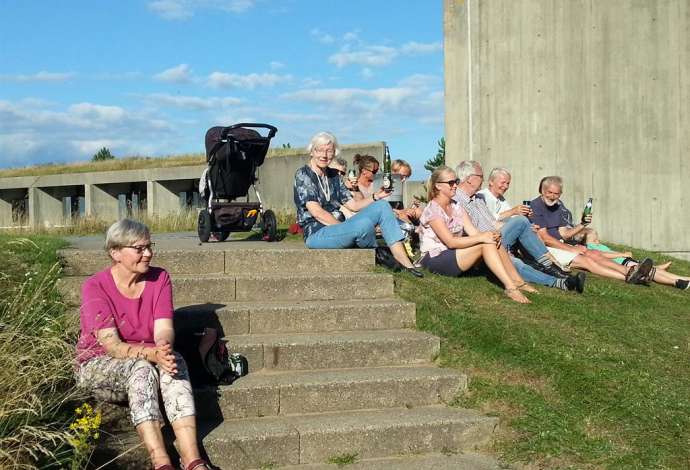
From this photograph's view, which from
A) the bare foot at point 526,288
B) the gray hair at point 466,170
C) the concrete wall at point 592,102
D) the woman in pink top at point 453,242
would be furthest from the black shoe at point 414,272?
the concrete wall at point 592,102

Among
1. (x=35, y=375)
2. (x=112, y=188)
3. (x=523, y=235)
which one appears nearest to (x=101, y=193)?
(x=112, y=188)

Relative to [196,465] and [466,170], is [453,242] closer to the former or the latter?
[466,170]

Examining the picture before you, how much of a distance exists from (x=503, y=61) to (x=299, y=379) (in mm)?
7759

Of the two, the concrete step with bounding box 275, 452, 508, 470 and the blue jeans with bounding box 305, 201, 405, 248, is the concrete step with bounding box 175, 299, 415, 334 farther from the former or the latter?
the concrete step with bounding box 275, 452, 508, 470

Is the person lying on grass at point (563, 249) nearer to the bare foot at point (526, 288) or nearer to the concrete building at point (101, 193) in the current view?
the bare foot at point (526, 288)

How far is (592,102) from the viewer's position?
37.5ft

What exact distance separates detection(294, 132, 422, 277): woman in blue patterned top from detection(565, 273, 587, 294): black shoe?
1548mm

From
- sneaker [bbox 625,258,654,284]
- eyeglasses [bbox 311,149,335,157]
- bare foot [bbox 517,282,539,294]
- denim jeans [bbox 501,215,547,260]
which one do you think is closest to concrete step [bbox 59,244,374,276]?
eyeglasses [bbox 311,149,335,157]

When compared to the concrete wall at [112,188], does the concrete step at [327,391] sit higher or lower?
lower

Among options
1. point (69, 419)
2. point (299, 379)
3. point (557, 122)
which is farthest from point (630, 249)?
point (69, 419)

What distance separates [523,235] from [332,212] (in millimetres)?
1889

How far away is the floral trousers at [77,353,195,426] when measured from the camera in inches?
162

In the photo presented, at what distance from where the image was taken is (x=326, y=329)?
19.0ft

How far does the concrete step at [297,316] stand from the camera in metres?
5.52
